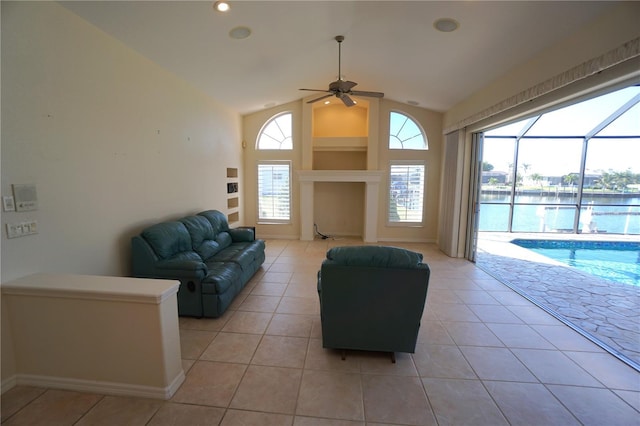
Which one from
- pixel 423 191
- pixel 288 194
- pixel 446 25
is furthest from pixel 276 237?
pixel 446 25

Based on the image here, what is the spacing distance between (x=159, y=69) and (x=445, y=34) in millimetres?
3500

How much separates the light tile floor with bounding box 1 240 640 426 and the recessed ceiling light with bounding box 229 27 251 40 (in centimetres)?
316

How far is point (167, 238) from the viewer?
3.15 meters

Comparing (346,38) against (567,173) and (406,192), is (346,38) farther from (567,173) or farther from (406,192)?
(567,173)

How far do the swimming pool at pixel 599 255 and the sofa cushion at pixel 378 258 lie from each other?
4.37 meters

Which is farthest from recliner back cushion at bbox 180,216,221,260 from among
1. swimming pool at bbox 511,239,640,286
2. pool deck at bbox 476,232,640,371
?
swimming pool at bbox 511,239,640,286

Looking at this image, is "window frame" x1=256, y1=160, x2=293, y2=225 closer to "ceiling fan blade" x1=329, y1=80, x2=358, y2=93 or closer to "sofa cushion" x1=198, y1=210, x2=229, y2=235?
"sofa cushion" x1=198, y1=210, x2=229, y2=235

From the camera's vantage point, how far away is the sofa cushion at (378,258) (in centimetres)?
207

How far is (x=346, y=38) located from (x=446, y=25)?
1.27m

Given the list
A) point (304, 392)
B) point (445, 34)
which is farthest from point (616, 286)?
point (304, 392)

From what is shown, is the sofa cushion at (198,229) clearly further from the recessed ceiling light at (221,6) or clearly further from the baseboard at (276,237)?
the baseboard at (276,237)

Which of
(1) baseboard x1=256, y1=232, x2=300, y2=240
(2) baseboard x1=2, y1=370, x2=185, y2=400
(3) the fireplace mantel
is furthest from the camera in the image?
(1) baseboard x1=256, y1=232, x2=300, y2=240

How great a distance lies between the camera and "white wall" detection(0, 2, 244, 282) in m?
1.99

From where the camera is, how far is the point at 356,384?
6.80 feet
